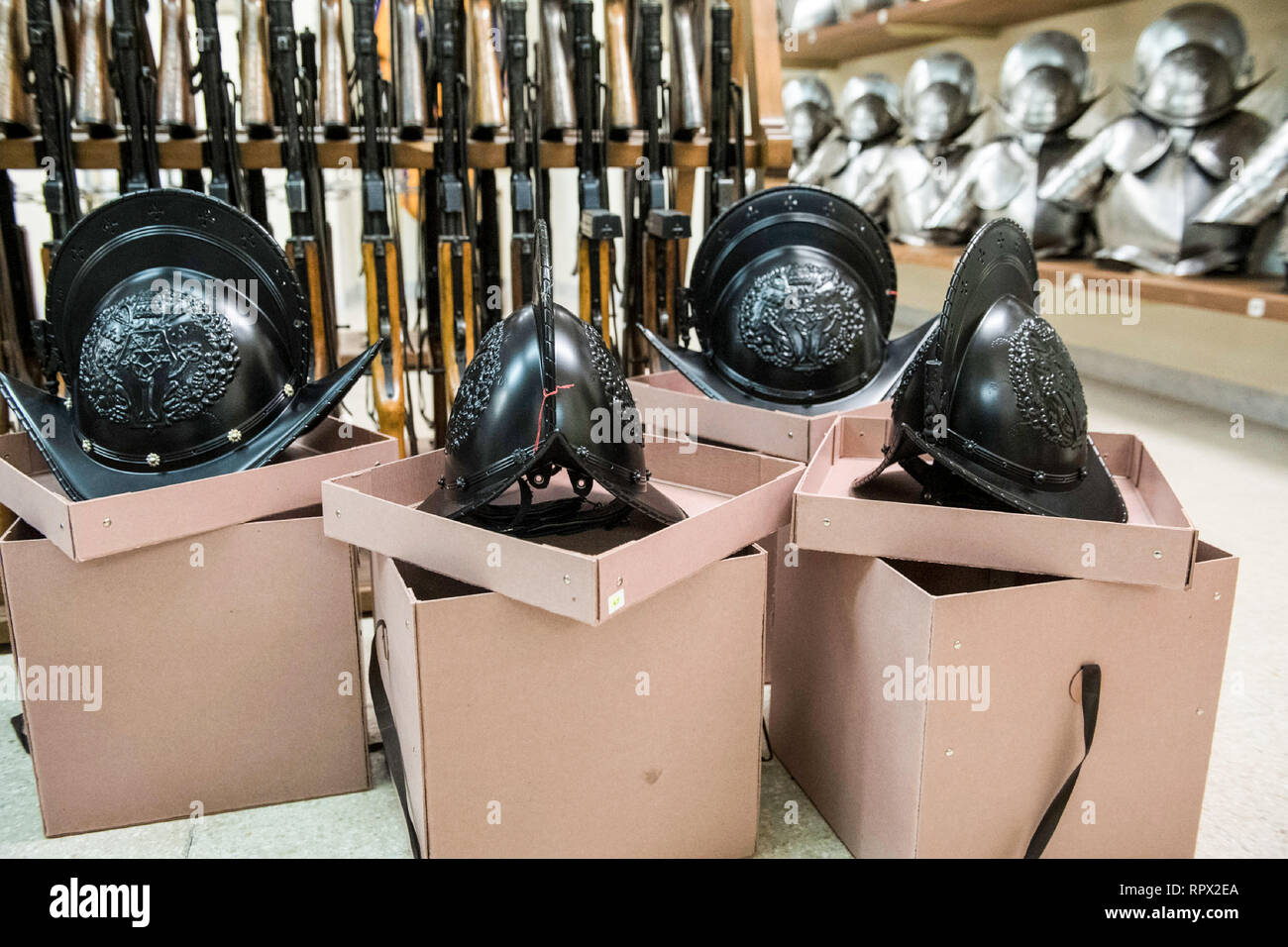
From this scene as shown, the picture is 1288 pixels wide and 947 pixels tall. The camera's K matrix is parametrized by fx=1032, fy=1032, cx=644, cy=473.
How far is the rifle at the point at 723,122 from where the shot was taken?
8.52ft

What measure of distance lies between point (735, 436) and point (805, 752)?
0.59 meters

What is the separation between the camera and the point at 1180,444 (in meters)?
3.60

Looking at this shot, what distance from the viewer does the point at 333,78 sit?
7.98 ft

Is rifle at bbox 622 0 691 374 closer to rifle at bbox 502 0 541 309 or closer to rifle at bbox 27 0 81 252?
rifle at bbox 502 0 541 309

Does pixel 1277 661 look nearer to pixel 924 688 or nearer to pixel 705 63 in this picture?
pixel 924 688

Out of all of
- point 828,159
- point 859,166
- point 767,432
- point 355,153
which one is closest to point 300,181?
point 355,153

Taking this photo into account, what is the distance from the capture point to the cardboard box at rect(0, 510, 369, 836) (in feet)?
4.96

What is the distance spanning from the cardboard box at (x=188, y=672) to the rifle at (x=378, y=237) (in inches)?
31.8

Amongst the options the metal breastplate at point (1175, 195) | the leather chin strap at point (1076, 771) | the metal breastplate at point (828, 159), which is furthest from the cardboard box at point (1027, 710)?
the metal breastplate at point (828, 159)

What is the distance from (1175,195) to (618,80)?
6.64 feet

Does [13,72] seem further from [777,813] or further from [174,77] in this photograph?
[777,813]

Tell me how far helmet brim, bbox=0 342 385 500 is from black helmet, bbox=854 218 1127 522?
901mm

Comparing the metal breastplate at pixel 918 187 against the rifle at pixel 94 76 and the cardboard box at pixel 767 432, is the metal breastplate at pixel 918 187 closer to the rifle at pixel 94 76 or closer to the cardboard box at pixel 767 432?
the cardboard box at pixel 767 432
